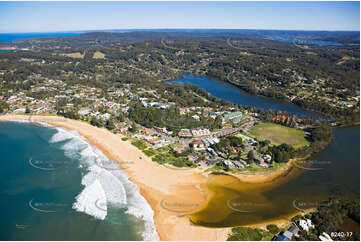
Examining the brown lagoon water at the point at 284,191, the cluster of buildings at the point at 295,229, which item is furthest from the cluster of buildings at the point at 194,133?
the cluster of buildings at the point at 295,229

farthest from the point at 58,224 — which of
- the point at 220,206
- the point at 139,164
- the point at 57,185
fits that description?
the point at 220,206

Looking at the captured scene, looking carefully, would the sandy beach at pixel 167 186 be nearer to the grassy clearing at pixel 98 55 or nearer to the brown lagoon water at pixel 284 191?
the brown lagoon water at pixel 284 191

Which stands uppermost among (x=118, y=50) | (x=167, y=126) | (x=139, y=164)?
(x=118, y=50)

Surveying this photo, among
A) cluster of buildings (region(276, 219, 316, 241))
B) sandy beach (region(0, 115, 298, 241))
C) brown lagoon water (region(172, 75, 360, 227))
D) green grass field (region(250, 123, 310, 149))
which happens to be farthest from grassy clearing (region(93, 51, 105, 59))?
cluster of buildings (region(276, 219, 316, 241))

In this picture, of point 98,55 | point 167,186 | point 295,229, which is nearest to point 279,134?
point 295,229

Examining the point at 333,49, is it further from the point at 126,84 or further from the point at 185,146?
the point at 185,146

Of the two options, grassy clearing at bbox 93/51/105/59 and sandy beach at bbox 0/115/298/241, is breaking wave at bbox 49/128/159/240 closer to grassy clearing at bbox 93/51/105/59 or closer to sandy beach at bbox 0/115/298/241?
sandy beach at bbox 0/115/298/241

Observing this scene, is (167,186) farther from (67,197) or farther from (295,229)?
(295,229)
